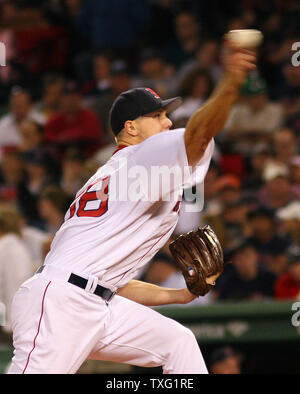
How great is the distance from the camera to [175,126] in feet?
21.3

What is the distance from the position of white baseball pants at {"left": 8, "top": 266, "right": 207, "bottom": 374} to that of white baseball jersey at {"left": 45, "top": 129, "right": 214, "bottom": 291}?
4.5 inches

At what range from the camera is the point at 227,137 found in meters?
7.88

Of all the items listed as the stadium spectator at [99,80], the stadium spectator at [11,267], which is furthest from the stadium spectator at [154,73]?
the stadium spectator at [11,267]

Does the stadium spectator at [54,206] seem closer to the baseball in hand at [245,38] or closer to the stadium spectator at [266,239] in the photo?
the stadium spectator at [266,239]

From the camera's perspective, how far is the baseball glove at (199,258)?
12.2 ft

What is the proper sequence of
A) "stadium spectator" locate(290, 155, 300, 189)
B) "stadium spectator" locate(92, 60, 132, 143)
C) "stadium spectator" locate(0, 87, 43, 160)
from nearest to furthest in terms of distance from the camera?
"stadium spectator" locate(290, 155, 300, 189) < "stadium spectator" locate(92, 60, 132, 143) < "stadium spectator" locate(0, 87, 43, 160)

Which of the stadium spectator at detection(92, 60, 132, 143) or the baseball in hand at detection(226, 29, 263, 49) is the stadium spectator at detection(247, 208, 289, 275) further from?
the baseball in hand at detection(226, 29, 263, 49)

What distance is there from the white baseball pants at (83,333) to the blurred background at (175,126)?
1969mm

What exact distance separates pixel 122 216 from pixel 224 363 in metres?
2.34

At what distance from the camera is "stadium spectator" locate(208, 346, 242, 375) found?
5527mm

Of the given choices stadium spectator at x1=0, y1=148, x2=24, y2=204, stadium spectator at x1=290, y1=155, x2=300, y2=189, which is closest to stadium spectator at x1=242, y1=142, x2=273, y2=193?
stadium spectator at x1=290, y1=155, x2=300, y2=189

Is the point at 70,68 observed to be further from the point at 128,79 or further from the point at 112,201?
the point at 112,201

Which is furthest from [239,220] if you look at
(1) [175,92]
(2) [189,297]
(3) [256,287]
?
(2) [189,297]

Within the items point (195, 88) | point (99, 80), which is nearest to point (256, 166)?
point (195, 88)
